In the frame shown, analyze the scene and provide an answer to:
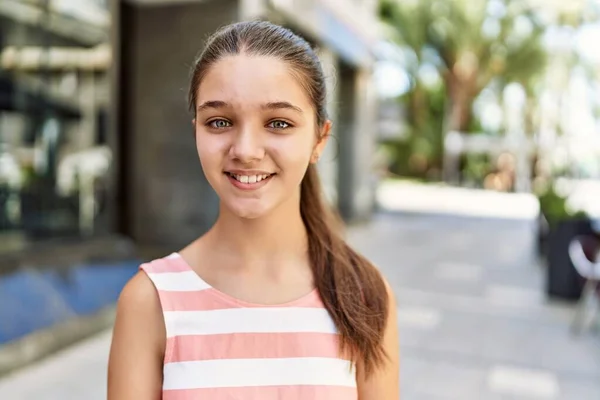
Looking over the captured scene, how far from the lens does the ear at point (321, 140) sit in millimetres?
1099

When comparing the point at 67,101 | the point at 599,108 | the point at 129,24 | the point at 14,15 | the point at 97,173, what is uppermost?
the point at 599,108

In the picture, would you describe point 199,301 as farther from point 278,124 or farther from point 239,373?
point 278,124

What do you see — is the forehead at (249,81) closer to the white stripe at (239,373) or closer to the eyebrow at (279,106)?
the eyebrow at (279,106)

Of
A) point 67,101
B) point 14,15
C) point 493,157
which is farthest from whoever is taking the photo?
point 493,157

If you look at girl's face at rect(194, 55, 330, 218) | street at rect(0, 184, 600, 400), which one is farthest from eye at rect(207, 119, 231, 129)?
street at rect(0, 184, 600, 400)

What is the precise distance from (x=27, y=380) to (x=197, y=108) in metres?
3.90

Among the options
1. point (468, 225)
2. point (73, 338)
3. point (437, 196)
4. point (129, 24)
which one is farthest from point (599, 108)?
point (73, 338)

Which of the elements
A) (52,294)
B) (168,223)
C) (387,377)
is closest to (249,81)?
(387,377)

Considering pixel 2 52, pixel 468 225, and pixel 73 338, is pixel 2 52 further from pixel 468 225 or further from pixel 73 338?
pixel 468 225

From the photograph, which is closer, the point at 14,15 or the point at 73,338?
the point at 73,338

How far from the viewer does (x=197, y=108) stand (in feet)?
3.28

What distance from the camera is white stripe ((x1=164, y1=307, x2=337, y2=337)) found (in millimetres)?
989

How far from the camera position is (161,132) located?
892cm

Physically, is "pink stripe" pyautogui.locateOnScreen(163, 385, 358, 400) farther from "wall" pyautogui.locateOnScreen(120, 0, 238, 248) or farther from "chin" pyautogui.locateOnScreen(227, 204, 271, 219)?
"wall" pyautogui.locateOnScreen(120, 0, 238, 248)
